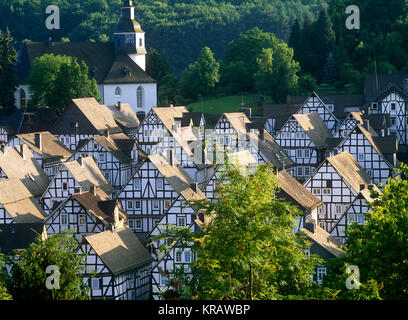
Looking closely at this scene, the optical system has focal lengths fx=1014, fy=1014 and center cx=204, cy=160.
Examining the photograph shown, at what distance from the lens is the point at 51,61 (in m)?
90.4

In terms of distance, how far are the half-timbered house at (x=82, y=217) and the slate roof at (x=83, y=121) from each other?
24.9 meters

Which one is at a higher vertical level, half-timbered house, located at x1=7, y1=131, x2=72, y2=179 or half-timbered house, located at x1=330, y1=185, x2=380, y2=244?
half-timbered house, located at x1=7, y1=131, x2=72, y2=179

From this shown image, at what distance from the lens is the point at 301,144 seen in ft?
226

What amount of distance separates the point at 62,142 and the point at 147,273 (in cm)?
3036

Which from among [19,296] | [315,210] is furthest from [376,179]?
[19,296]

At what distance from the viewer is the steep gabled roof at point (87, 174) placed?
55625 mm

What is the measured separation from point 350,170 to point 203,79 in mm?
50315

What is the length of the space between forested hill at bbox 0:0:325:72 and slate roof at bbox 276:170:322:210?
91.9m

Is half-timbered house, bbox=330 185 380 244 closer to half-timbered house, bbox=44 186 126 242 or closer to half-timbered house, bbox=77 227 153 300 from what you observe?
half-timbered house, bbox=77 227 153 300

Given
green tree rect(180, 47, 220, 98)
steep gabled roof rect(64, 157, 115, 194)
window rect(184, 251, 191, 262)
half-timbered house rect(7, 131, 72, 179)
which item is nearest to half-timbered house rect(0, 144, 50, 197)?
half-timbered house rect(7, 131, 72, 179)

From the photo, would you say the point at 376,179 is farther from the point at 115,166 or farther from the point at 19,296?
the point at 19,296

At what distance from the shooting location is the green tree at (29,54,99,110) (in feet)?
285

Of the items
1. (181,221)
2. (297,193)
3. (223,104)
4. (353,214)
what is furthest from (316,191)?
(223,104)

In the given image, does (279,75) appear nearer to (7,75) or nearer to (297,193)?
A: (7,75)
